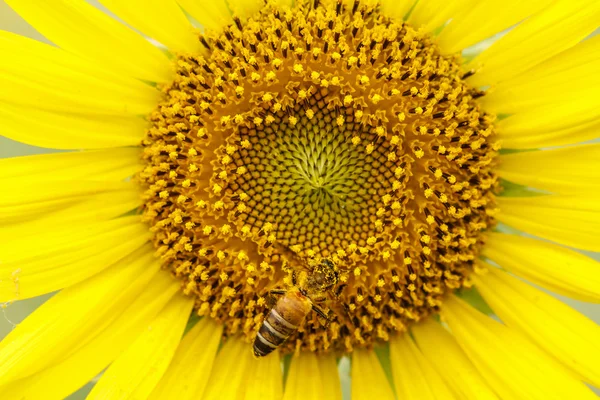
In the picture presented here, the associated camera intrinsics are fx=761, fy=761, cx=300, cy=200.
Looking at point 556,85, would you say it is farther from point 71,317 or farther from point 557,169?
point 71,317

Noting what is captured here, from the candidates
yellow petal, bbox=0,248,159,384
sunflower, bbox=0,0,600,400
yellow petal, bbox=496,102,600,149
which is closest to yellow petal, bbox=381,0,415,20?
sunflower, bbox=0,0,600,400

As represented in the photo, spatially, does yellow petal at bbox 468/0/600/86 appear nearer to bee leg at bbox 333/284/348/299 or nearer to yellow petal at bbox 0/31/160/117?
bee leg at bbox 333/284/348/299

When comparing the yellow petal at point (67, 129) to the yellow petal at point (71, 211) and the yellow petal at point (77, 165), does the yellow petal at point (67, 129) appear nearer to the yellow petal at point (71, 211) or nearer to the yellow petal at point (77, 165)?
the yellow petal at point (77, 165)

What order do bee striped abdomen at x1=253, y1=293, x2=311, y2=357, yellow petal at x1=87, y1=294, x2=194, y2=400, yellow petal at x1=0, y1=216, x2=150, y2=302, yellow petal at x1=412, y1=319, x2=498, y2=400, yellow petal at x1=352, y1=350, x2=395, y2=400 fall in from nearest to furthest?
bee striped abdomen at x1=253, y1=293, x2=311, y2=357, yellow petal at x1=0, y1=216, x2=150, y2=302, yellow petal at x1=87, y1=294, x2=194, y2=400, yellow petal at x1=412, y1=319, x2=498, y2=400, yellow petal at x1=352, y1=350, x2=395, y2=400

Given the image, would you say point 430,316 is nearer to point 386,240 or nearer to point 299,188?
point 386,240

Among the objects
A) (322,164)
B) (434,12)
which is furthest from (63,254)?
(434,12)

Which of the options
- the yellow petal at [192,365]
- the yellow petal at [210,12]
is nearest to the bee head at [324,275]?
the yellow petal at [192,365]

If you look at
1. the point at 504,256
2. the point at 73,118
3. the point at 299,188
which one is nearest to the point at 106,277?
the point at 73,118
